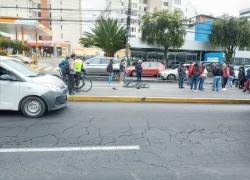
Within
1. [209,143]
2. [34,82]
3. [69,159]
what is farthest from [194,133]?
[34,82]

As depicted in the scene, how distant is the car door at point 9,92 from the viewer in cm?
738

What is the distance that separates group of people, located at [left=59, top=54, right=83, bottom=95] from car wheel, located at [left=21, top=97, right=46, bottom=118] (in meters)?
3.79

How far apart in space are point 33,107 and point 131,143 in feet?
10.8

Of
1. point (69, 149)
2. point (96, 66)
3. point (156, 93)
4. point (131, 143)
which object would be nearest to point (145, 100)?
point (156, 93)

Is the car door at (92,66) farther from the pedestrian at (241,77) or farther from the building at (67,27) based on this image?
the building at (67,27)

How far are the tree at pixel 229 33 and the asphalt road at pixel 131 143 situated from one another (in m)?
28.5

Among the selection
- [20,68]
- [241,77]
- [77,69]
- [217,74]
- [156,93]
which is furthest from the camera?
[241,77]

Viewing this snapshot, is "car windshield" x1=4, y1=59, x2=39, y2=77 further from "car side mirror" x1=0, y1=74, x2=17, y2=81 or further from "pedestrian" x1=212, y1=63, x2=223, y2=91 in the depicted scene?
"pedestrian" x1=212, y1=63, x2=223, y2=91

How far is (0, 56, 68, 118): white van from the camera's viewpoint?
738 cm

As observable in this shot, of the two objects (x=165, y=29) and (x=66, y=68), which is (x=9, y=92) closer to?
(x=66, y=68)

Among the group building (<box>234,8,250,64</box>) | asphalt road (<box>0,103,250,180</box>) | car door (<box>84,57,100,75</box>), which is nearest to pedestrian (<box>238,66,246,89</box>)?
asphalt road (<box>0,103,250,180</box>)

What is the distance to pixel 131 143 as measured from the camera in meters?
5.61

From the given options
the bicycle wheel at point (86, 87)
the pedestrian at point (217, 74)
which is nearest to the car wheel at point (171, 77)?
the pedestrian at point (217, 74)

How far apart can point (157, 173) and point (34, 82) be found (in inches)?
182
